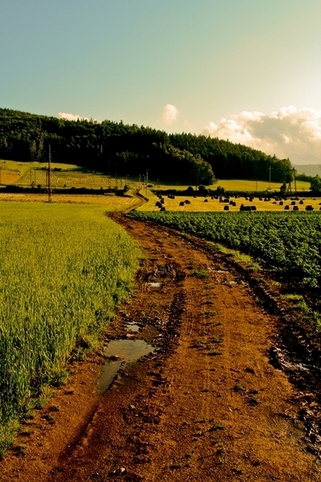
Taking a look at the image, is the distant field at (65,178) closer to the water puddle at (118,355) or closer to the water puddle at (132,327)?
the water puddle at (132,327)

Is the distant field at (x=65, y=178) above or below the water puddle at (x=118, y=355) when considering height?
above

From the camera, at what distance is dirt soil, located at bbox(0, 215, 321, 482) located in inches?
282

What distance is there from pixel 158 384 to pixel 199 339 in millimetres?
→ 2882

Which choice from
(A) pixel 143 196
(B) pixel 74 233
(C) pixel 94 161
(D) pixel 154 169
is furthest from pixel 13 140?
(B) pixel 74 233

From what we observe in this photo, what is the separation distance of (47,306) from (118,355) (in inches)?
96.9

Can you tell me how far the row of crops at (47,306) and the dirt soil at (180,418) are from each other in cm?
55

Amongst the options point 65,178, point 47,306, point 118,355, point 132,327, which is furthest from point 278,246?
point 65,178

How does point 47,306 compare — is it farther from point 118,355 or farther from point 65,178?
point 65,178

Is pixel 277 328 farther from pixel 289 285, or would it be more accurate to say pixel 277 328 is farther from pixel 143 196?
pixel 143 196

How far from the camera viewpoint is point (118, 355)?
39.8ft

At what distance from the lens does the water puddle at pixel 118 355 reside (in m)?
10.7

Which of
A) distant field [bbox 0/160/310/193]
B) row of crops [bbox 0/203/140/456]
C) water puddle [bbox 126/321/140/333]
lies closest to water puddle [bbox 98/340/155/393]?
row of crops [bbox 0/203/140/456]

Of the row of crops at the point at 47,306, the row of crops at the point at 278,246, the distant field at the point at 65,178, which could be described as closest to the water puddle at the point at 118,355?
the row of crops at the point at 47,306

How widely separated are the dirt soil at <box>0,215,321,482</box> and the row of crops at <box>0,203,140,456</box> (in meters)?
0.55
